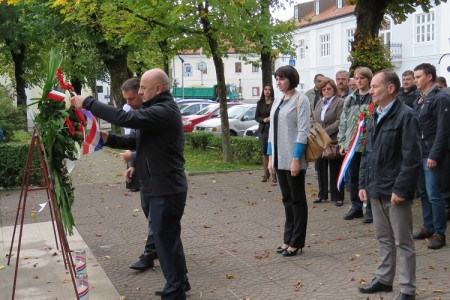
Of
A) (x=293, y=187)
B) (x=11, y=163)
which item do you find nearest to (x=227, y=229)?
Result: (x=293, y=187)

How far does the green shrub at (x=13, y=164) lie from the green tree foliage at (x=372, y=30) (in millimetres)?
6845

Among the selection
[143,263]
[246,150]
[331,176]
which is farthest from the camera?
[246,150]

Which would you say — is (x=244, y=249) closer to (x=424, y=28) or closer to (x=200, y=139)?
(x=200, y=139)

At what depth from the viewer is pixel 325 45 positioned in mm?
50906

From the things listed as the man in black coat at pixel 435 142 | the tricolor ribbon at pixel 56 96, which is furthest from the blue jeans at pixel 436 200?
the tricolor ribbon at pixel 56 96

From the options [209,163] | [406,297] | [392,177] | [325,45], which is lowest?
[209,163]

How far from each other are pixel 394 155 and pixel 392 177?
0.19 metres

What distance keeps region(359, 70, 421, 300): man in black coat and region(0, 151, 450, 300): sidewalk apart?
32 centimetres

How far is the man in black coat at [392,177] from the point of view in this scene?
4.80m

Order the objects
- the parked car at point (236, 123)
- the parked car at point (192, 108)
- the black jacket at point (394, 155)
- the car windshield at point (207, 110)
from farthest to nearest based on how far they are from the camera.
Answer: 1. the parked car at point (192, 108)
2. the car windshield at point (207, 110)
3. the parked car at point (236, 123)
4. the black jacket at point (394, 155)

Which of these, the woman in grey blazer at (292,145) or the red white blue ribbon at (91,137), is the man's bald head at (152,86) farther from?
the woman in grey blazer at (292,145)

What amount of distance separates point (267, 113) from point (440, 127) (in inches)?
204

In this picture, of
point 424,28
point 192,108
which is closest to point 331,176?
point 192,108

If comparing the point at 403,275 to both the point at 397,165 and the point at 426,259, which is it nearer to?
the point at 397,165
